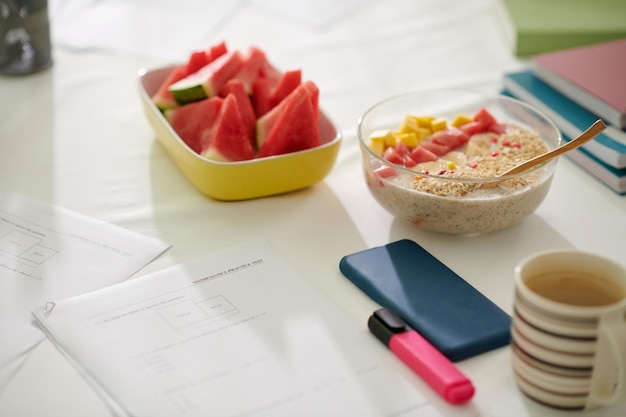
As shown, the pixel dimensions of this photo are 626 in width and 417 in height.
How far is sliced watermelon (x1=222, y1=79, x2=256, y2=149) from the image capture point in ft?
4.09

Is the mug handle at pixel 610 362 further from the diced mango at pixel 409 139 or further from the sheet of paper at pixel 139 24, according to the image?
the sheet of paper at pixel 139 24

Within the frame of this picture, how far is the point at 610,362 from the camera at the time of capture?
2.43 ft

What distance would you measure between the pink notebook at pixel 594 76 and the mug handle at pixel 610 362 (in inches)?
24.1

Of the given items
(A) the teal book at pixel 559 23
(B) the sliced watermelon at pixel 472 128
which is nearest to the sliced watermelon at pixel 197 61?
(B) the sliced watermelon at pixel 472 128

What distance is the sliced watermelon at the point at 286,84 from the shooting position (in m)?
1.27

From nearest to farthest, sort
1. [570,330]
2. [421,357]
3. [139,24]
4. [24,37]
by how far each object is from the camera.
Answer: [570,330] < [421,357] < [24,37] < [139,24]

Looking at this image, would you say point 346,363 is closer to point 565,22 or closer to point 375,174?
point 375,174

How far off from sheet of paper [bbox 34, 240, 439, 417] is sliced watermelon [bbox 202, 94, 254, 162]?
0.69 feet

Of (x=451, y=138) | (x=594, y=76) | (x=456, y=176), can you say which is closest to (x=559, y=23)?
(x=594, y=76)

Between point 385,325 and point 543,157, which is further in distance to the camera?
point 543,157

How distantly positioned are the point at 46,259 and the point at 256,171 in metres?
0.31

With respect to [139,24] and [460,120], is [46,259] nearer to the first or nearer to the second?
[460,120]

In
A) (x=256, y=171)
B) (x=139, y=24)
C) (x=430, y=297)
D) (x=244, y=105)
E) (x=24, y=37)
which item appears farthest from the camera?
(x=139, y=24)

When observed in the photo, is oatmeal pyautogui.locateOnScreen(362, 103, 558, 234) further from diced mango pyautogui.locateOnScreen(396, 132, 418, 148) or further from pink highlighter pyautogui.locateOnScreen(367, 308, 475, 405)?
pink highlighter pyautogui.locateOnScreen(367, 308, 475, 405)
